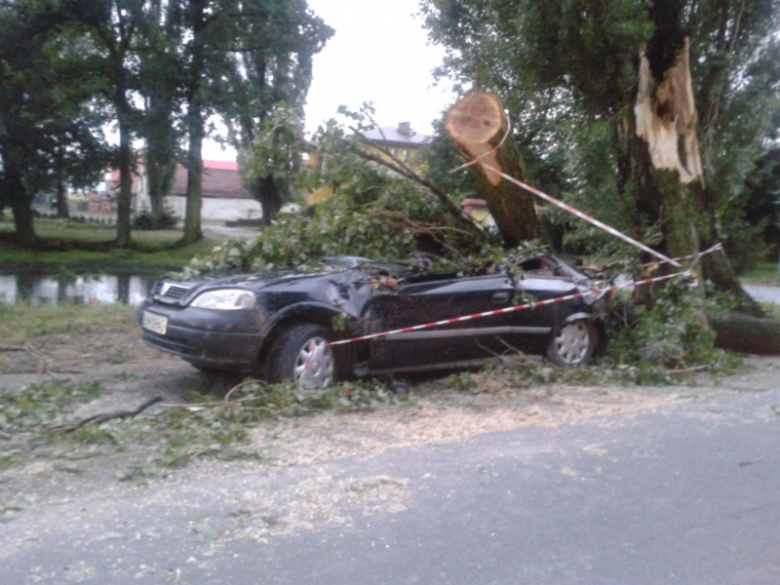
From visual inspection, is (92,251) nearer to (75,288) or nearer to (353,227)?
(75,288)

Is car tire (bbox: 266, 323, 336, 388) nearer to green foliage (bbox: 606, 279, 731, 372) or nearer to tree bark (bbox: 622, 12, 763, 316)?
green foliage (bbox: 606, 279, 731, 372)

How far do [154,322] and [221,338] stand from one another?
2.80ft

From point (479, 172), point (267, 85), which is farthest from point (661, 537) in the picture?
point (267, 85)

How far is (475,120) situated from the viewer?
29.0ft

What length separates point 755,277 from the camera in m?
34.8

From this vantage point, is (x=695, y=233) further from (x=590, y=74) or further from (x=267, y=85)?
(x=267, y=85)

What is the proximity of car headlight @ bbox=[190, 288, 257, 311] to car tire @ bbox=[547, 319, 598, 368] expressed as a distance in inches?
127

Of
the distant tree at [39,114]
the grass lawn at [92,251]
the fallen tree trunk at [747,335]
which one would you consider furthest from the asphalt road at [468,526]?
the distant tree at [39,114]

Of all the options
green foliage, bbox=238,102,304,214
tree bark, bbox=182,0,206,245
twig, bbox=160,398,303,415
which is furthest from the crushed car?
tree bark, bbox=182,0,206,245

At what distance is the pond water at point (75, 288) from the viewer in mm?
16094

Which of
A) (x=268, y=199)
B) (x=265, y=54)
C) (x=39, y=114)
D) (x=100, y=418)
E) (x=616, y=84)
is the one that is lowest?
→ (x=100, y=418)

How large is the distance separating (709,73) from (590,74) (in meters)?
2.36

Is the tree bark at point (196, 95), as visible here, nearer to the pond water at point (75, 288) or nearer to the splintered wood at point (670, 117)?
the pond water at point (75, 288)

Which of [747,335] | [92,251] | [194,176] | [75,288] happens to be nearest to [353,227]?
[747,335]
